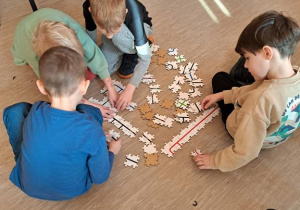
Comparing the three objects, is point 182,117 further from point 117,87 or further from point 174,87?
point 117,87

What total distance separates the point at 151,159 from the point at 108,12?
78 centimetres

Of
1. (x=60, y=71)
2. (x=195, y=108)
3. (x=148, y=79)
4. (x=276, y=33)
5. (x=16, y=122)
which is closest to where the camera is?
(x=60, y=71)

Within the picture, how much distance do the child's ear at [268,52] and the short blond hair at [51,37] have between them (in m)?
0.79

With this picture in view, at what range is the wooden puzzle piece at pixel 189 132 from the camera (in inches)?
61.5

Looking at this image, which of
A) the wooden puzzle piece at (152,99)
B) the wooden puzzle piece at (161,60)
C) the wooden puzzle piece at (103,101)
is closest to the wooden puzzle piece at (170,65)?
the wooden puzzle piece at (161,60)

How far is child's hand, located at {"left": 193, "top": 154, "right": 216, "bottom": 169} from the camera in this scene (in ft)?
4.77

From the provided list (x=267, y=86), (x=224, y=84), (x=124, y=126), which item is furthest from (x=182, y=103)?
(x=267, y=86)

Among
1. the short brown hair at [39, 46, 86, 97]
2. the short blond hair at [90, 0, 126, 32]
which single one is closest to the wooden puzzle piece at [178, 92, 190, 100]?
the short blond hair at [90, 0, 126, 32]

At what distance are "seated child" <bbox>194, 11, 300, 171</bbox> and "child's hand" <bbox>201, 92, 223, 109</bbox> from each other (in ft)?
0.85

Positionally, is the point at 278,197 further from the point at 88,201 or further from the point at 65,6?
the point at 65,6

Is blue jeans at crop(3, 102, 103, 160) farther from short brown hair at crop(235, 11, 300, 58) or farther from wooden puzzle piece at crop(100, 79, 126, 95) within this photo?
short brown hair at crop(235, 11, 300, 58)

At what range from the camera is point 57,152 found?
1.05 meters

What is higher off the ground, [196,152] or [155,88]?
[155,88]

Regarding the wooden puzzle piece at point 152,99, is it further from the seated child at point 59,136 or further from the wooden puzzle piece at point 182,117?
the seated child at point 59,136
